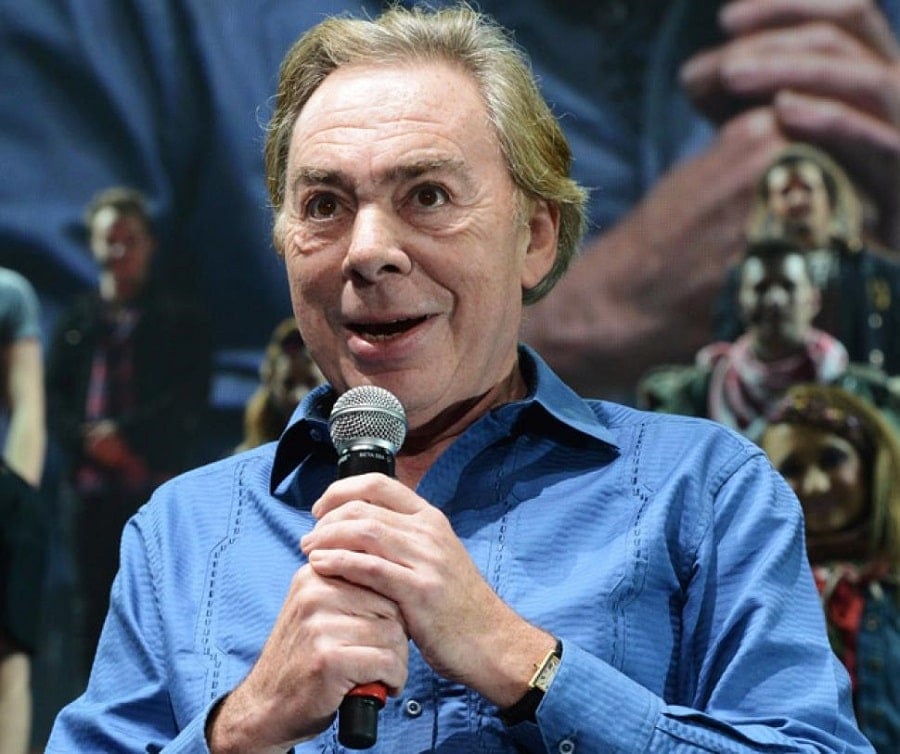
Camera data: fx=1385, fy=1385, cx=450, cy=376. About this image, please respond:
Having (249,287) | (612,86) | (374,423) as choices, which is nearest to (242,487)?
(374,423)

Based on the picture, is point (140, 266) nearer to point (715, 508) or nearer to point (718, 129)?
point (718, 129)

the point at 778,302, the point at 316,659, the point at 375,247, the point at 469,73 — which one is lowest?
the point at 778,302

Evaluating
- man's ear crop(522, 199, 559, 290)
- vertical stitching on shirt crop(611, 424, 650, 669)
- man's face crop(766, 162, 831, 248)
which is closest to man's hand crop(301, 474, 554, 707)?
A: vertical stitching on shirt crop(611, 424, 650, 669)

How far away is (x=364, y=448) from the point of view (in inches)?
44.5

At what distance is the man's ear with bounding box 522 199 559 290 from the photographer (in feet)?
5.06

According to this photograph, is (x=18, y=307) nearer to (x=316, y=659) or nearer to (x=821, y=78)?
(x=821, y=78)

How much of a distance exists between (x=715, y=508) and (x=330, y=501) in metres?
0.42

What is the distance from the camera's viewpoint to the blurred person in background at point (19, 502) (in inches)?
102

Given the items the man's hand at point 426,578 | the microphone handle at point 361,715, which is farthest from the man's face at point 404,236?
the microphone handle at point 361,715

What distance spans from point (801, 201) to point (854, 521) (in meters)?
0.64

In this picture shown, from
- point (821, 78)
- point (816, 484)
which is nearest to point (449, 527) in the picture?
point (816, 484)

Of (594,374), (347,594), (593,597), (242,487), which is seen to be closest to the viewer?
(347,594)

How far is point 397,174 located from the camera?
1365 mm

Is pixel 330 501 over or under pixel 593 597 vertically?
over
